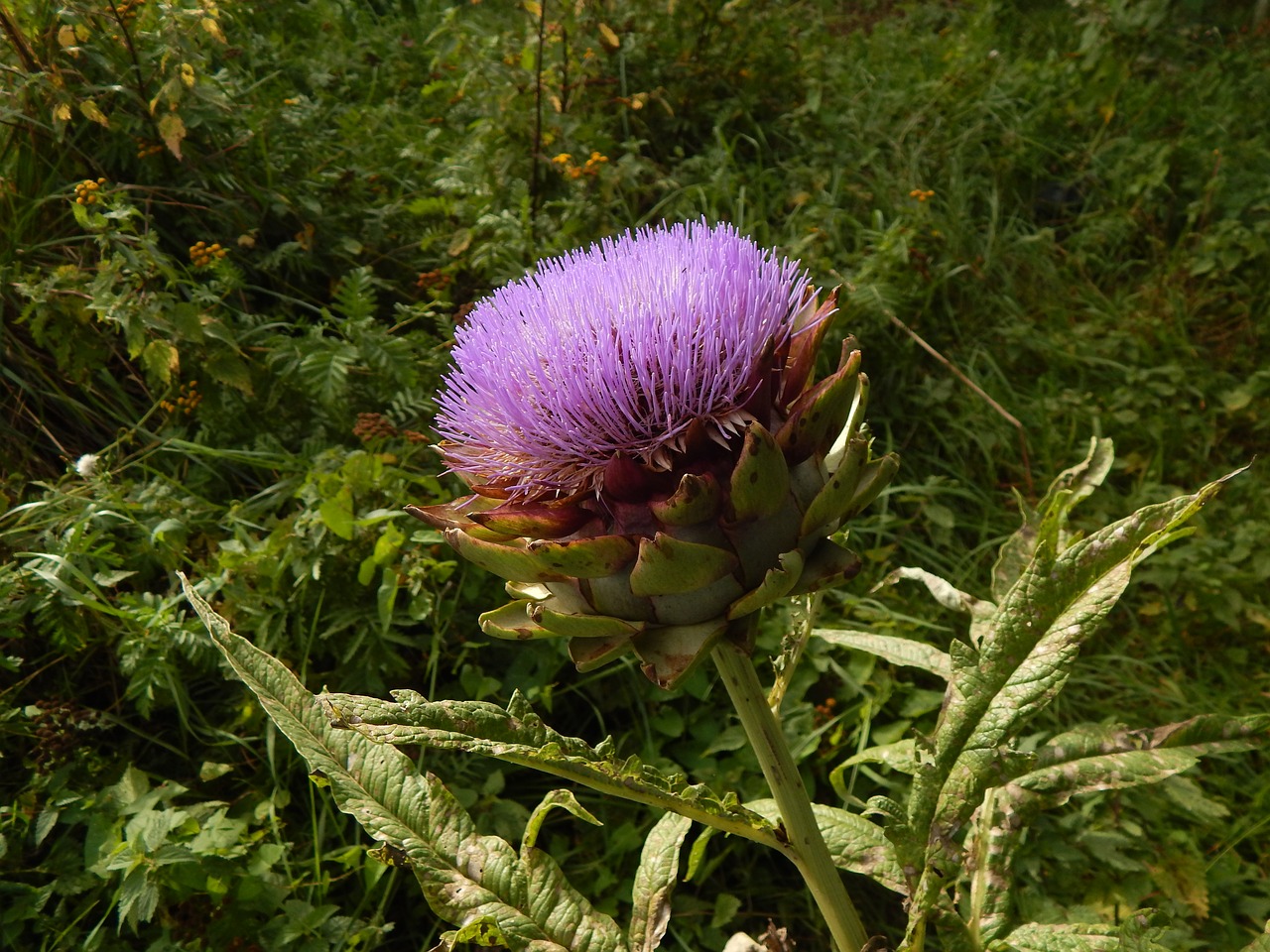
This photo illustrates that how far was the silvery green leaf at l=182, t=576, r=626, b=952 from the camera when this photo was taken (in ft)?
3.25

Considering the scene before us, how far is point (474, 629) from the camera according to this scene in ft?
5.90

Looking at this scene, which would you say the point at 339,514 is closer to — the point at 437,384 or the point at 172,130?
the point at 437,384

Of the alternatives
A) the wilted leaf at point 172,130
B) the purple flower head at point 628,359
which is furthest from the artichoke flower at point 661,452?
the wilted leaf at point 172,130

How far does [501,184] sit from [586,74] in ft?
2.07

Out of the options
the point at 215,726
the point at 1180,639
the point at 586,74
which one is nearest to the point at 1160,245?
the point at 1180,639

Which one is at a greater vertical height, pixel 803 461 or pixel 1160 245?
pixel 1160 245

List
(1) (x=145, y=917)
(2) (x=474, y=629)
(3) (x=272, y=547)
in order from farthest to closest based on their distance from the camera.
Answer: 1. (2) (x=474, y=629)
2. (3) (x=272, y=547)
3. (1) (x=145, y=917)

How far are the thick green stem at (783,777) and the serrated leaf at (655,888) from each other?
0.12 metres

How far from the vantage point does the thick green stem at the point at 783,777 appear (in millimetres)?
970

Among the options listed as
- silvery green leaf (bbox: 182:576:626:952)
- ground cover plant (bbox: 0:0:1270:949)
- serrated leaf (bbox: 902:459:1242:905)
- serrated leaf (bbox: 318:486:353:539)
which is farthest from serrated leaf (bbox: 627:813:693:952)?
serrated leaf (bbox: 318:486:353:539)

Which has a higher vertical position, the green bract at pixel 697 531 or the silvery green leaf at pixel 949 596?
the silvery green leaf at pixel 949 596

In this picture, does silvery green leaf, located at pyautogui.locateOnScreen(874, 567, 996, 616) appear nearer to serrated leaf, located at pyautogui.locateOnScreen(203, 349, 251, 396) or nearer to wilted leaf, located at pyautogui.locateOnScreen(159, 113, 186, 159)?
serrated leaf, located at pyautogui.locateOnScreen(203, 349, 251, 396)

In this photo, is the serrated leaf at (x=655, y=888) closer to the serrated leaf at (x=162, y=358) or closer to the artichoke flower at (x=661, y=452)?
the artichoke flower at (x=661, y=452)

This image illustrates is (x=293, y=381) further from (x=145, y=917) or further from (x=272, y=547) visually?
(x=145, y=917)
